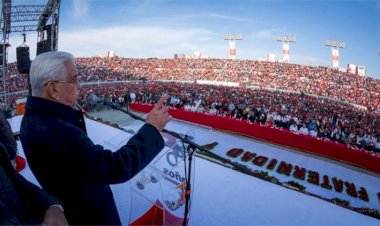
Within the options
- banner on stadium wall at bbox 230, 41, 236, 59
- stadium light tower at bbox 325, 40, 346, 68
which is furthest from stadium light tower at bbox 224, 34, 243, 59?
stadium light tower at bbox 325, 40, 346, 68

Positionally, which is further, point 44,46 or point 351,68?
point 351,68

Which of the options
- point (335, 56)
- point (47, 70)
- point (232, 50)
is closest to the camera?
point (47, 70)

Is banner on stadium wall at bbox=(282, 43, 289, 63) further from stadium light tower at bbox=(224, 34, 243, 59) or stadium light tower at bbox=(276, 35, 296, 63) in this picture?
stadium light tower at bbox=(224, 34, 243, 59)

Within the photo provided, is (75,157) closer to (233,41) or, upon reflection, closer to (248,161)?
(248,161)

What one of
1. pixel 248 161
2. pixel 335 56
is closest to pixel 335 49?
pixel 335 56

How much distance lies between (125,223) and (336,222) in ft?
11.3

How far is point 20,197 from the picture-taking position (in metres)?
1.04

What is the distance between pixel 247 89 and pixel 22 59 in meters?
26.4

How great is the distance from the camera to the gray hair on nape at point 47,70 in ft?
4.90

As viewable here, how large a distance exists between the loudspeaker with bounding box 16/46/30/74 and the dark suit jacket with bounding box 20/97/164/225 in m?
11.8

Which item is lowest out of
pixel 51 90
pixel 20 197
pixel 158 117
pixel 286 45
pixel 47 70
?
pixel 20 197

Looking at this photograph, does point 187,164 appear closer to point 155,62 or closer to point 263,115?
point 263,115

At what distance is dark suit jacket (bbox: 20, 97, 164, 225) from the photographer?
135 cm

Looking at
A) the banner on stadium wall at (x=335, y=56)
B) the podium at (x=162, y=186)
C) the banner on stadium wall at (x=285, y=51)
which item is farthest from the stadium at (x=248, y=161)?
the banner on stadium wall at (x=285, y=51)
